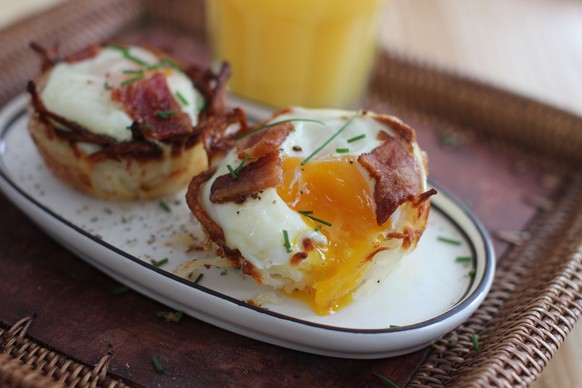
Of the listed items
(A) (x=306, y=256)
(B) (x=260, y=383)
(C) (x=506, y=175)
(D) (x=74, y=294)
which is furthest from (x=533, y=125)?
(D) (x=74, y=294)

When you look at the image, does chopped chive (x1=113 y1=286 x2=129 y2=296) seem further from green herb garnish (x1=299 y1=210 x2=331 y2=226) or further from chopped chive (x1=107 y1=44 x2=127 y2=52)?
chopped chive (x1=107 y1=44 x2=127 y2=52)

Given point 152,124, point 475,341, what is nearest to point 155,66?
point 152,124

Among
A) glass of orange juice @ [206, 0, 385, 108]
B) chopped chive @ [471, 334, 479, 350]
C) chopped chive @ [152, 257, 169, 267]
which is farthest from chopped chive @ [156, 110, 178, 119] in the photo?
chopped chive @ [471, 334, 479, 350]

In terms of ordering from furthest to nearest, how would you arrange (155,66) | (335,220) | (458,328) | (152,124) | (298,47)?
1. (298,47)
2. (155,66)
3. (152,124)
4. (458,328)
5. (335,220)

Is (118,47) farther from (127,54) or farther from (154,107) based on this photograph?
(154,107)

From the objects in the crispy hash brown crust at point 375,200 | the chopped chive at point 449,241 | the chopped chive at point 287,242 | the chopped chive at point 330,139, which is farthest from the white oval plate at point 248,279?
the chopped chive at point 330,139

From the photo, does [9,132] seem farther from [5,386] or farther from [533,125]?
[533,125]

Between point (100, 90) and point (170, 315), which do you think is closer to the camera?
point (170, 315)
